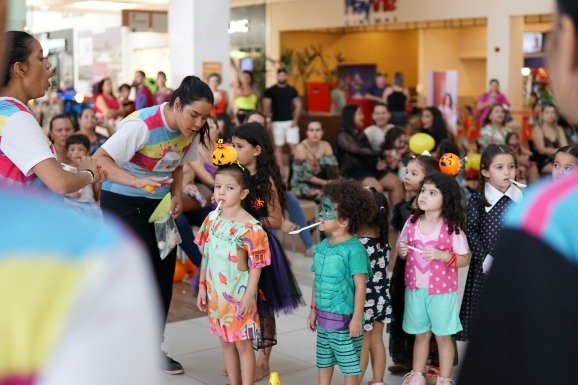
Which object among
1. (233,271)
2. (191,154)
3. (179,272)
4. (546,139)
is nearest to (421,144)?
(179,272)

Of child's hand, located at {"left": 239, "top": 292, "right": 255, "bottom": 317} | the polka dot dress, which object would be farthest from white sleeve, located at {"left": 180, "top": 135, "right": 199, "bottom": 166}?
the polka dot dress

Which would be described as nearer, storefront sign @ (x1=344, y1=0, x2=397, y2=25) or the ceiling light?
the ceiling light

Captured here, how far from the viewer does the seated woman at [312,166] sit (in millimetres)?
8922

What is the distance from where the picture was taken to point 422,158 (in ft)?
16.4

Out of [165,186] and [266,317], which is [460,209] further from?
[165,186]

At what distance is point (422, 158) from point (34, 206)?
14.5 feet

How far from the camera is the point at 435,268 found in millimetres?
4473

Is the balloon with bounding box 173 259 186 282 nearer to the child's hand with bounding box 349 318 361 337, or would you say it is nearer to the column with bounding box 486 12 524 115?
the child's hand with bounding box 349 318 361 337

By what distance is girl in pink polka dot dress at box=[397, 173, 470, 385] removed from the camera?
4457 mm

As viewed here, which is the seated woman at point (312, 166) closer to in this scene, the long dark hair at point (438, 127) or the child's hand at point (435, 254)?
the long dark hair at point (438, 127)

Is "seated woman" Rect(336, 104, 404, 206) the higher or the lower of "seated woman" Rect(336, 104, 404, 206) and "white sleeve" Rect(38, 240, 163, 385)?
the lower

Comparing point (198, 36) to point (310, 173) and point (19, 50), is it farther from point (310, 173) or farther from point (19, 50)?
point (19, 50)

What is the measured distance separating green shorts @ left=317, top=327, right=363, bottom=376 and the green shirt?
13cm

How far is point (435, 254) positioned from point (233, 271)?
40.7 inches
